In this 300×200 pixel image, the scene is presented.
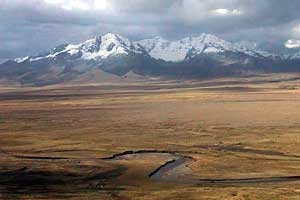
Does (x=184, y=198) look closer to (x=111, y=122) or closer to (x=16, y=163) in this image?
(x=16, y=163)

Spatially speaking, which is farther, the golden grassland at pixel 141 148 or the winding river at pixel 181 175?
the winding river at pixel 181 175

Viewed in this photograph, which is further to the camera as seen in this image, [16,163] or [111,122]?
[111,122]

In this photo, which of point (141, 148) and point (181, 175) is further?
point (141, 148)

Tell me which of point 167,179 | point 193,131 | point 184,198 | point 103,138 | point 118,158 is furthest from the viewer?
point 193,131

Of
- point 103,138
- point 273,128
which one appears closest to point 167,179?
point 103,138

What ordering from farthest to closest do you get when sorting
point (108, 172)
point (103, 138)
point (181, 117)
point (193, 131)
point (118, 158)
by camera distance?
point (181, 117) → point (193, 131) → point (103, 138) → point (118, 158) → point (108, 172)

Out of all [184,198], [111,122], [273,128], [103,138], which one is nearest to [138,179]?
[184,198]

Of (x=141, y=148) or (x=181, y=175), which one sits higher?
(x=181, y=175)

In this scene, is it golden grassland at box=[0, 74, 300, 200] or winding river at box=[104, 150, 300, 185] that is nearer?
golden grassland at box=[0, 74, 300, 200]

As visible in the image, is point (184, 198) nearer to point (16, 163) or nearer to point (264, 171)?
point (264, 171)
